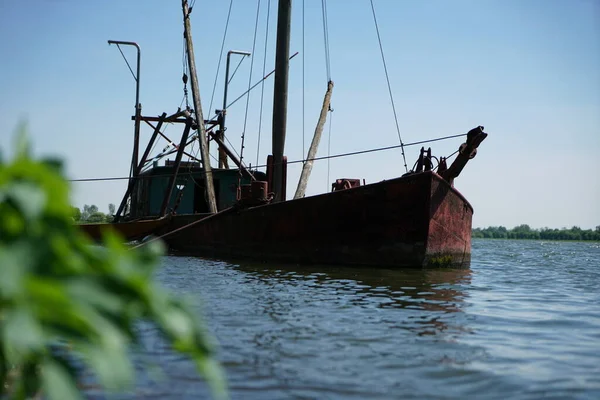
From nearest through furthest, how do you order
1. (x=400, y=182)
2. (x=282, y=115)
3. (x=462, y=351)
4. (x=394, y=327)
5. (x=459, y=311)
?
(x=462, y=351) → (x=394, y=327) → (x=459, y=311) → (x=400, y=182) → (x=282, y=115)

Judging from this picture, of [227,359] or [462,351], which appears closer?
[227,359]

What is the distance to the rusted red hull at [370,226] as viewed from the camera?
11148 mm

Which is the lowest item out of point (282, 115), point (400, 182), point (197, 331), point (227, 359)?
point (227, 359)

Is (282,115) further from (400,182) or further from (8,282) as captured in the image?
→ (8,282)

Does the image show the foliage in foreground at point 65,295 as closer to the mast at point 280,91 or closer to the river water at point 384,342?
the river water at point 384,342

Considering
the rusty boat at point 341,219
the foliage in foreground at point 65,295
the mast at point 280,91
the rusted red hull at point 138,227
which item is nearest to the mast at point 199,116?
the rusty boat at point 341,219

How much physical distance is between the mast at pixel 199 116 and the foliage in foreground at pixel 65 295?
13460mm

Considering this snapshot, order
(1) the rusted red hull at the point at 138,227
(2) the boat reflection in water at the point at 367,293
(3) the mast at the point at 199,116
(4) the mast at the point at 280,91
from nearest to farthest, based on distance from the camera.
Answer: (2) the boat reflection in water at the point at 367,293 → (4) the mast at the point at 280,91 → (3) the mast at the point at 199,116 → (1) the rusted red hull at the point at 138,227

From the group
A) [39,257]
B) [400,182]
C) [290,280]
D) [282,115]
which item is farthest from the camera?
[282,115]

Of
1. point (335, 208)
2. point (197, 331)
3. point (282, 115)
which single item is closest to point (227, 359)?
point (197, 331)

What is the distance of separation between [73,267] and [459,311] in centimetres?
597

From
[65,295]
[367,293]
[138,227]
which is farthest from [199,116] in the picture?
[65,295]

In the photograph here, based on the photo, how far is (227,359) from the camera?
12.9 ft

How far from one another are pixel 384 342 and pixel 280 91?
939 centimetres
